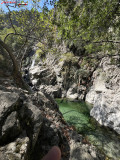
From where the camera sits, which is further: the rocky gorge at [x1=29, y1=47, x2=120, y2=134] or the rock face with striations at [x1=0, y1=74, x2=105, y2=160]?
the rocky gorge at [x1=29, y1=47, x2=120, y2=134]

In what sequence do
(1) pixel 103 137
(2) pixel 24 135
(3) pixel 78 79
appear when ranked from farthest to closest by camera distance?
(3) pixel 78 79, (1) pixel 103 137, (2) pixel 24 135

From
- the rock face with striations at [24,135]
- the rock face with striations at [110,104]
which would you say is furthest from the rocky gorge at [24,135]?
the rock face with striations at [110,104]

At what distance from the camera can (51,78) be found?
2158 cm

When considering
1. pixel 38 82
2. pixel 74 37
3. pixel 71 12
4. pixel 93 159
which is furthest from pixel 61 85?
pixel 93 159

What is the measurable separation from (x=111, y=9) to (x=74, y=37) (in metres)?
2.50

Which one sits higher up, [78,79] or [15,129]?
[15,129]

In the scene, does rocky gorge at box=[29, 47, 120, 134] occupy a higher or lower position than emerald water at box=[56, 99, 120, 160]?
higher

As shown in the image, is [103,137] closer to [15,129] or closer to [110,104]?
[110,104]

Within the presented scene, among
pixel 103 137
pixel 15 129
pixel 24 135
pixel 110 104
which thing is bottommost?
pixel 103 137

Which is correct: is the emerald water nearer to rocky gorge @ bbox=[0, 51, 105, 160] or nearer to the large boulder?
rocky gorge @ bbox=[0, 51, 105, 160]

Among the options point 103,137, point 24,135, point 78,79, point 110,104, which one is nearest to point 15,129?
point 24,135

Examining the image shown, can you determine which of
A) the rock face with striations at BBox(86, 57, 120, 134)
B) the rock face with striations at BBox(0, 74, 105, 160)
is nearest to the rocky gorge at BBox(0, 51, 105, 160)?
the rock face with striations at BBox(0, 74, 105, 160)

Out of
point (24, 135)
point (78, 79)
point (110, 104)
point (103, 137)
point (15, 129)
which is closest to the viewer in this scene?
point (15, 129)

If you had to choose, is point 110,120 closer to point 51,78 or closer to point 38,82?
point 51,78
